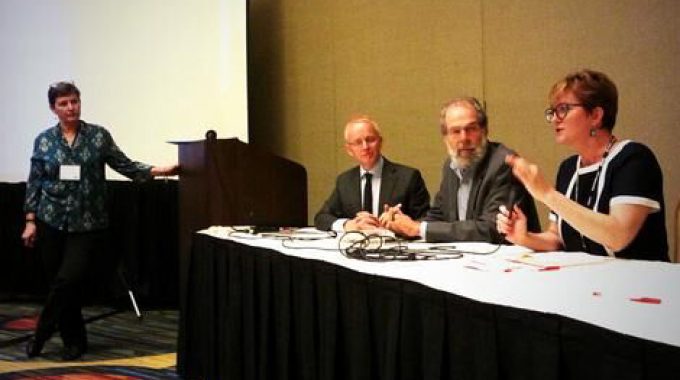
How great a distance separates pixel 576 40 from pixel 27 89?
393 cm

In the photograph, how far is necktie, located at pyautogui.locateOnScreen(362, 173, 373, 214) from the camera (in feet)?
10.2

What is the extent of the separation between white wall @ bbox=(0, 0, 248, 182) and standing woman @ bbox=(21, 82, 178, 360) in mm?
1263

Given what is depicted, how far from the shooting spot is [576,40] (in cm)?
352

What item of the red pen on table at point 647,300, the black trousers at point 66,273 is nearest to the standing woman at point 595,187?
the red pen on table at point 647,300

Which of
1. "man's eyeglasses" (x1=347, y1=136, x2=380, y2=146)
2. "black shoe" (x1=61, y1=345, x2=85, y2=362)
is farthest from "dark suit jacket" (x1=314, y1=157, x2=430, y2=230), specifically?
"black shoe" (x1=61, y1=345, x2=85, y2=362)

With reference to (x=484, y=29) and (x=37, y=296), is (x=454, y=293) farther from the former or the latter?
(x=37, y=296)

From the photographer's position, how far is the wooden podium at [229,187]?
3051mm

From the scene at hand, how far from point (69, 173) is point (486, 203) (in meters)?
2.19

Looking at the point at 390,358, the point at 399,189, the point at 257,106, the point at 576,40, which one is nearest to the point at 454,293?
the point at 390,358

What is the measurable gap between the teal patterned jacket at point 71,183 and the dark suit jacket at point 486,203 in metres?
1.85

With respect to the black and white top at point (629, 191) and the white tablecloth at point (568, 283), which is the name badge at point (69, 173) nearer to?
the white tablecloth at point (568, 283)

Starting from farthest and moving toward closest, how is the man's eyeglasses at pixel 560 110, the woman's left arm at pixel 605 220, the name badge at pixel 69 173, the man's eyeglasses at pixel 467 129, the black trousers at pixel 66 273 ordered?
the name badge at pixel 69 173, the black trousers at pixel 66 273, the man's eyeglasses at pixel 467 129, the man's eyeglasses at pixel 560 110, the woman's left arm at pixel 605 220

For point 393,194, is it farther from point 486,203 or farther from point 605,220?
point 605,220

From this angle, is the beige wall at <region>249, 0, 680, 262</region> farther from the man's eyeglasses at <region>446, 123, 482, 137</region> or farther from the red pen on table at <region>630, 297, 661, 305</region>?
the red pen on table at <region>630, 297, 661, 305</region>
